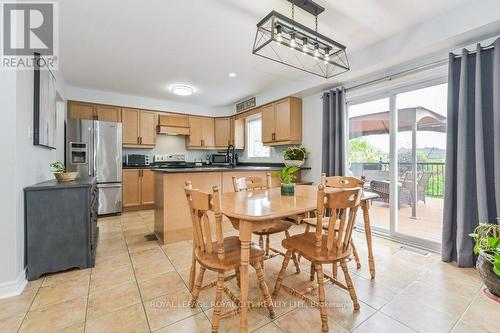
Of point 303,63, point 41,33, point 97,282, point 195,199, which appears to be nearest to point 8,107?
point 41,33

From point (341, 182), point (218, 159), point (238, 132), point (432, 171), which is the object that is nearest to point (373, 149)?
point (432, 171)

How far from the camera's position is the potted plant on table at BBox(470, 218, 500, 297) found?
1.72 metres

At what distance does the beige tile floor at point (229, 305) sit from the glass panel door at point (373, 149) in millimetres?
1094

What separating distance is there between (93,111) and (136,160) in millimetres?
1232

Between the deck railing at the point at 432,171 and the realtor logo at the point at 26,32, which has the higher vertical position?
the realtor logo at the point at 26,32

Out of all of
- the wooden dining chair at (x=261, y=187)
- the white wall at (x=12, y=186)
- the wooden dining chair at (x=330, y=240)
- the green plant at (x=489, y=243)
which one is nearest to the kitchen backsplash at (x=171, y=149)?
the white wall at (x=12, y=186)

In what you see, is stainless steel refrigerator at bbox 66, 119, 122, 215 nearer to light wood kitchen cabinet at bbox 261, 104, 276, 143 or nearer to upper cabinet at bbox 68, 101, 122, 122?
upper cabinet at bbox 68, 101, 122, 122

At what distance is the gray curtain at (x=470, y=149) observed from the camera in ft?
6.92

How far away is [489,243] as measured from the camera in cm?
183

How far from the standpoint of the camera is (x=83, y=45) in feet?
9.11

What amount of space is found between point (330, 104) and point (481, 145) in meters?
1.88

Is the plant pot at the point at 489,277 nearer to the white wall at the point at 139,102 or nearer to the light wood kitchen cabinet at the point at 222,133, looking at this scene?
the light wood kitchen cabinet at the point at 222,133

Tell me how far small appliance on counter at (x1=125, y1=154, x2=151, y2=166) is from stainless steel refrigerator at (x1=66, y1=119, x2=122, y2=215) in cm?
39

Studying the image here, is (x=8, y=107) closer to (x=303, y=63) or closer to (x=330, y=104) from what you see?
(x=303, y=63)
